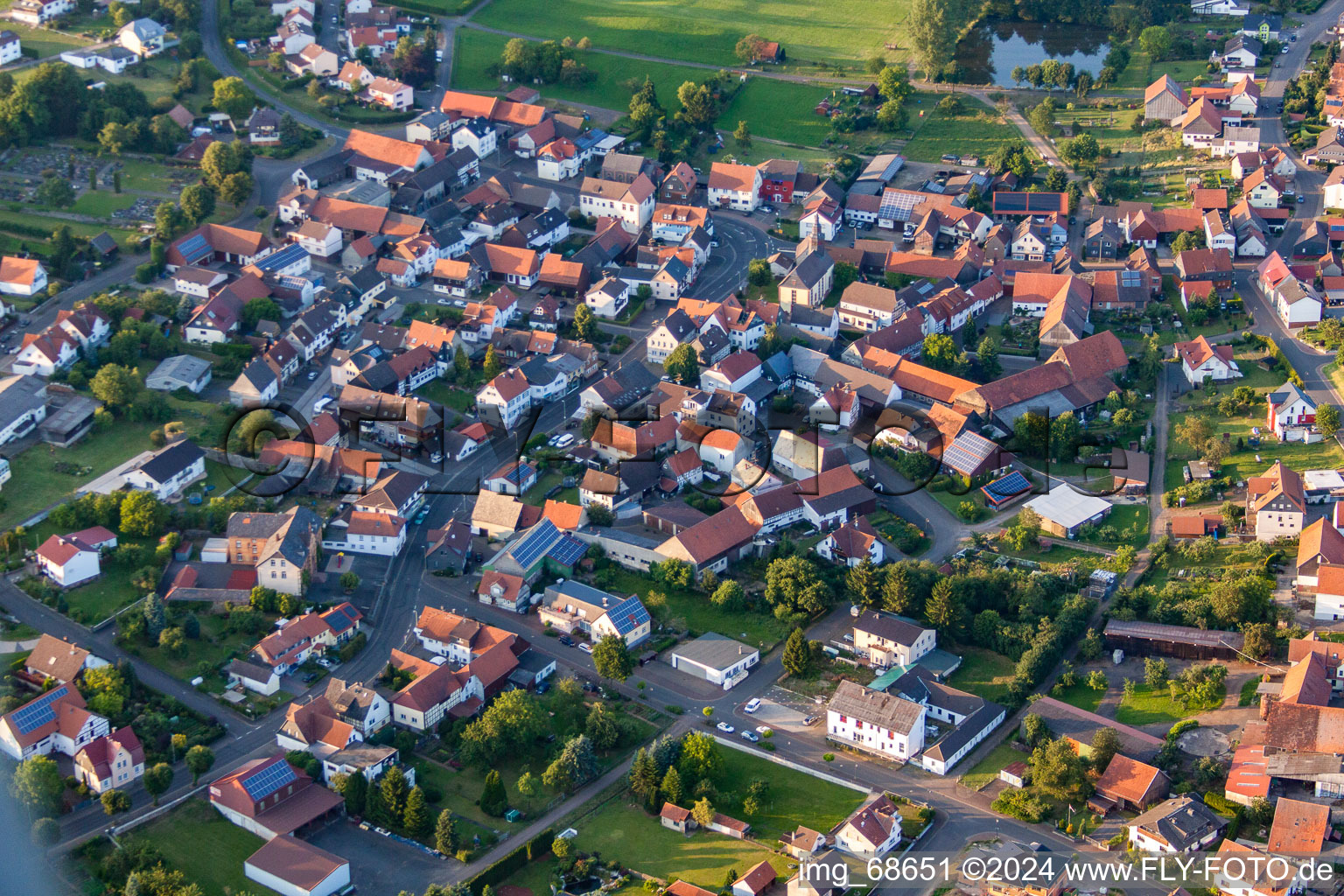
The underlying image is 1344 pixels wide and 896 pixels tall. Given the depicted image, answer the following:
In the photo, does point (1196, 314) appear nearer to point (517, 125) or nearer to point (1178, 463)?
point (1178, 463)

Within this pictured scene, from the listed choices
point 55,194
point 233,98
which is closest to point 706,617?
point 55,194

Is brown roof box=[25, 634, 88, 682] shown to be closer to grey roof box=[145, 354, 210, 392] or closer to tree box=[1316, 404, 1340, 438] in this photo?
grey roof box=[145, 354, 210, 392]

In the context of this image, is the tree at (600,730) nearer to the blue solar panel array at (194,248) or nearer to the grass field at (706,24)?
the blue solar panel array at (194,248)

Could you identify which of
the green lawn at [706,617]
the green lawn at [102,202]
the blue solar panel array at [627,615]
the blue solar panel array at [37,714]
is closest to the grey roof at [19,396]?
the green lawn at [102,202]

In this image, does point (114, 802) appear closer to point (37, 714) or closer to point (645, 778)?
Answer: point (37, 714)

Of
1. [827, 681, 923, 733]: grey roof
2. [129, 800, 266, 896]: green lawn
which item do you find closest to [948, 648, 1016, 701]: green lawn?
[827, 681, 923, 733]: grey roof

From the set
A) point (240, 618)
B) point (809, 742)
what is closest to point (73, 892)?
point (240, 618)
